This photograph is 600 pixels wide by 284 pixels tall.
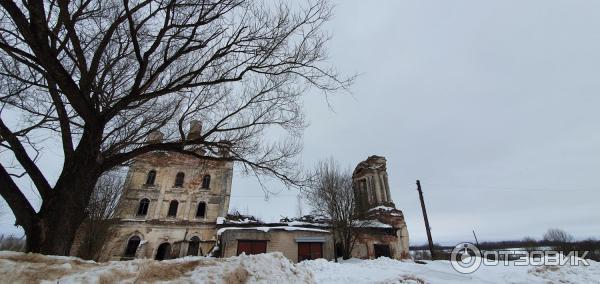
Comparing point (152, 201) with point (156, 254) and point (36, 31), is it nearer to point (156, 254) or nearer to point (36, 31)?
point (156, 254)

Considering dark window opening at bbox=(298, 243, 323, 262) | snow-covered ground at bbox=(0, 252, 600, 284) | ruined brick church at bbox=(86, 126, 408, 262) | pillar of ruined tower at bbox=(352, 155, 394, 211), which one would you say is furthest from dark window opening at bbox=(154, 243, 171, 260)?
snow-covered ground at bbox=(0, 252, 600, 284)

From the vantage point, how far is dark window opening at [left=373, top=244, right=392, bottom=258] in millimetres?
23484

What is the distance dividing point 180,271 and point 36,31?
4.33 metres

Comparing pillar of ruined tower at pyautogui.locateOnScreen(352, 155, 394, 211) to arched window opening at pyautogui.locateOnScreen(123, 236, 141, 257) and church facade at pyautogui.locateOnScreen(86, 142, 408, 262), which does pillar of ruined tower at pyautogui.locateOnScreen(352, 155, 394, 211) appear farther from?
arched window opening at pyautogui.locateOnScreen(123, 236, 141, 257)

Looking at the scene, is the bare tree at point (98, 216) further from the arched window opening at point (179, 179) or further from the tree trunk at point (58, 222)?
the tree trunk at point (58, 222)

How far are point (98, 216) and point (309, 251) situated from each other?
14.2 metres

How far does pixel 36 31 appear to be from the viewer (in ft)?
15.2

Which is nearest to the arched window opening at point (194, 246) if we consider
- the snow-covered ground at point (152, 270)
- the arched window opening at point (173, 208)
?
the arched window opening at point (173, 208)

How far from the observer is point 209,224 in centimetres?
2659

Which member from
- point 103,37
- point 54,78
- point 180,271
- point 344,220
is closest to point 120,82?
point 103,37

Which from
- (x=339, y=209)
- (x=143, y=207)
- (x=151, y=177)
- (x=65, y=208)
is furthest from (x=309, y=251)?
(x=65, y=208)

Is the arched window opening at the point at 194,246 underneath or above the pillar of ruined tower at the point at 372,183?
underneath

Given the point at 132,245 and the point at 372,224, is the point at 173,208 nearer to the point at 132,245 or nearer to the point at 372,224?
the point at 132,245

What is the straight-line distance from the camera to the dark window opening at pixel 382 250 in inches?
925
